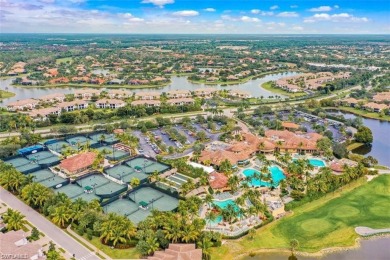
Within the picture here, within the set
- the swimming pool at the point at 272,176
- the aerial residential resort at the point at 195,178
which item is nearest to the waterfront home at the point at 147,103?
the aerial residential resort at the point at 195,178

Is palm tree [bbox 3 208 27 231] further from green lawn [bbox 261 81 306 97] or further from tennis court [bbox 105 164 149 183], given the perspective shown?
green lawn [bbox 261 81 306 97]

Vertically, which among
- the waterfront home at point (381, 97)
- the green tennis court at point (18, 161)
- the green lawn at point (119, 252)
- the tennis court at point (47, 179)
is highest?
the waterfront home at point (381, 97)

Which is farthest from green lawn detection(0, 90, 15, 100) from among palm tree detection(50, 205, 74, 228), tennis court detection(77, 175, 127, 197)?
palm tree detection(50, 205, 74, 228)

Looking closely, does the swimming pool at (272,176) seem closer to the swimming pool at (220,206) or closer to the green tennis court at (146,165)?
the swimming pool at (220,206)

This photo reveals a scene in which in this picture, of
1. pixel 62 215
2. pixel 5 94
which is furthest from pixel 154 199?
pixel 5 94

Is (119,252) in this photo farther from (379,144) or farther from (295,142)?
(379,144)

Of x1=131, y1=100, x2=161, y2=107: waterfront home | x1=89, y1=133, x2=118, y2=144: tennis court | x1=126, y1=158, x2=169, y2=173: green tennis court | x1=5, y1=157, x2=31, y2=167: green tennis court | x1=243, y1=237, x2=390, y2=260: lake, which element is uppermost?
x1=131, y1=100, x2=161, y2=107: waterfront home

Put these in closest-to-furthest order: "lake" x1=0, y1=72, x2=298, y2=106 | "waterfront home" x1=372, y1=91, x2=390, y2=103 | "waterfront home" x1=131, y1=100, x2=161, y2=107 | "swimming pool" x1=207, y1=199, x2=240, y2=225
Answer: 1. "swimming pool" x1=207, y1=199, x2=240, y2=225
2. "waterfront home" x1=131, y1=100, x2=161, y2=107
3. "waterfront home" x1=372, y1=91, x2=390, y2=103
4. "lake" x1=0, y1=72, x2=298, y2=106
